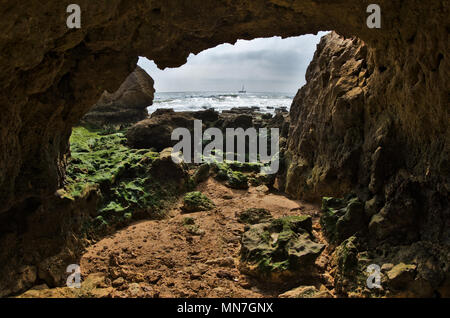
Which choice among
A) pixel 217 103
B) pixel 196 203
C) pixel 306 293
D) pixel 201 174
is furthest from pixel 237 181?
pixel 217 103

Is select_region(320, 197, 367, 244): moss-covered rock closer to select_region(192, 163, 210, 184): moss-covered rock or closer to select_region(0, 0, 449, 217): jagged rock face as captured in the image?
→ select_region(0, 0, 449, 217): jagged rock face

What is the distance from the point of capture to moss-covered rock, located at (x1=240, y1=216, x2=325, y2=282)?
16.4 ft

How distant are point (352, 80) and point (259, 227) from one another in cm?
448

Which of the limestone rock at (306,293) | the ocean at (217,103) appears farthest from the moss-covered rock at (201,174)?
the ocean at (217,103)

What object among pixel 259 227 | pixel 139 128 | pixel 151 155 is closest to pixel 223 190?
pixel 151 155

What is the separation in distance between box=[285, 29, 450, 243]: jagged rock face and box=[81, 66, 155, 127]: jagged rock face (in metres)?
12.8

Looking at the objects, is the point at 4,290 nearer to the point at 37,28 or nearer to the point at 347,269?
the point at 37,28

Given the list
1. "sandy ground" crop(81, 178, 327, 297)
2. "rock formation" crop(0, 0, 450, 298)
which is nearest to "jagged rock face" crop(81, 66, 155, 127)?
"sandy ground" crop(81, 178, 327, 297)

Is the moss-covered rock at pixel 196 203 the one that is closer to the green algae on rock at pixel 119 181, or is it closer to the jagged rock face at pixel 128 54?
the green algae on rock at pixel 119 181

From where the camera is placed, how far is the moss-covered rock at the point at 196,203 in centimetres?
815

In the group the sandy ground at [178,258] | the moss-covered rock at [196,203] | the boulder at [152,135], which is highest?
the boulder at [152,135]

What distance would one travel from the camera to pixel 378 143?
240 inches

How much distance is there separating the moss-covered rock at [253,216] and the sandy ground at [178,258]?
193 mm

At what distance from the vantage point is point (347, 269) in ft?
16.1
